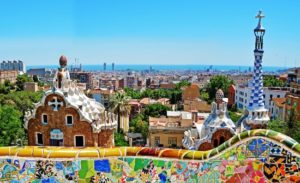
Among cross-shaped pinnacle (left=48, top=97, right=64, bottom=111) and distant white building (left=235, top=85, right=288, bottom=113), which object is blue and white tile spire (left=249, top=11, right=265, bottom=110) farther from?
distant white building (left=235, top=85, right=288, bottom=113)

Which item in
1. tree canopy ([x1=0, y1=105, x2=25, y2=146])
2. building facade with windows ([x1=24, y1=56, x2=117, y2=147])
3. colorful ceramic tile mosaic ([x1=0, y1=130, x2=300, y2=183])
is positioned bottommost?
tree canopy ([x1=0, y1=105, x2=25, y2=146])

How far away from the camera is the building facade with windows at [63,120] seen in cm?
1275

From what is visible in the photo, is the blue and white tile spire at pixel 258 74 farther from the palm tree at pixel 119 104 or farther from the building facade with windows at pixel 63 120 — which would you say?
the palm tree at pixel 119 104

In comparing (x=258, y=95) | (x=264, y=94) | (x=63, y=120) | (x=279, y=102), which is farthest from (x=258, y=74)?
(x=264, y=94)

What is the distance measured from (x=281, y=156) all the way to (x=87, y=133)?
982 cm

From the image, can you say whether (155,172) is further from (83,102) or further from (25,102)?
(25,102)

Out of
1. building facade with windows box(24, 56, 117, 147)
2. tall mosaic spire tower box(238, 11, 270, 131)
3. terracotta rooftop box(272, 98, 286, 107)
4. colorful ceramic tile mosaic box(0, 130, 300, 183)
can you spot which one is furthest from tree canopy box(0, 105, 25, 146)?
terracotta rooftop box(272, 98, 286, 107)

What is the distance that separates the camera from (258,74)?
37.5 ft

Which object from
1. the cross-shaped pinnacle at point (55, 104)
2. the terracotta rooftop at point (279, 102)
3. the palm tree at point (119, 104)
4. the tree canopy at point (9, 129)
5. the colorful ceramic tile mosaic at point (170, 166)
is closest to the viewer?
the colorful ceramic tile mosaic at point (170, 166)

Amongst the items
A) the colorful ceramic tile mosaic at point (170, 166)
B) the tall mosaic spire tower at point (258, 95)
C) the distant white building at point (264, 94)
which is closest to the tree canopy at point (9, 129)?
the tall mosaic spire tower at point (258, 95)

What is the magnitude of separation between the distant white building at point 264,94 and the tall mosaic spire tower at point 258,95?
28630 millimetres

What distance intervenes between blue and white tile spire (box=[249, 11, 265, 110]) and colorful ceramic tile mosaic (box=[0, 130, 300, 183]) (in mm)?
7645

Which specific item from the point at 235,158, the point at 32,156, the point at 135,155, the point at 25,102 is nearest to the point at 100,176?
the point at 135,155

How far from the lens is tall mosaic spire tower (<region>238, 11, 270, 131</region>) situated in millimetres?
11430
